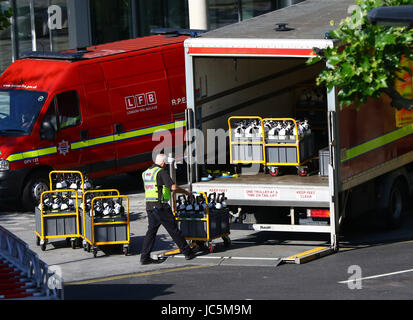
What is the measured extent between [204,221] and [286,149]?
1.91m

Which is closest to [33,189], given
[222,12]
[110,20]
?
[110,20]

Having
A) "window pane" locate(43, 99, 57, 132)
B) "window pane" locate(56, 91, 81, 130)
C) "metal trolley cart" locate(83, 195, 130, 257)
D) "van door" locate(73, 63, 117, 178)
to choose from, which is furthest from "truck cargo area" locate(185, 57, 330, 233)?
"window pane" locate(43, 99, 57, 132)

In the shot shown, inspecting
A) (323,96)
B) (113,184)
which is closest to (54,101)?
(113,184)

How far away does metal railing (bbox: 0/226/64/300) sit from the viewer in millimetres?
9375

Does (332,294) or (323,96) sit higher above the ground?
(323,96)

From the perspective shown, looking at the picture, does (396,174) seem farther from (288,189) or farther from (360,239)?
(288,189)

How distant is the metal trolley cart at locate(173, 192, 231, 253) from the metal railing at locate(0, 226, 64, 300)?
11.6 feet

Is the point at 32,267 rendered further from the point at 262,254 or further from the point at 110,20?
the point at 110,20

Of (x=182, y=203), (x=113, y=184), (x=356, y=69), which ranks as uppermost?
(x=356, y=69)

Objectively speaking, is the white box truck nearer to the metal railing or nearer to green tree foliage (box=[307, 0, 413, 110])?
green tree foliage (box=[307, 0, 413, 110])

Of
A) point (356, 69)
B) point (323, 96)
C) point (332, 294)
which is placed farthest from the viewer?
point (323, 96)

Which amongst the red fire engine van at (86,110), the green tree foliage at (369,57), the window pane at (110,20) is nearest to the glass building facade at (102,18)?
the window pane at (110,20)

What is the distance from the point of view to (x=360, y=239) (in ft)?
50.0

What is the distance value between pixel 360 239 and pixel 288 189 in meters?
1.92
